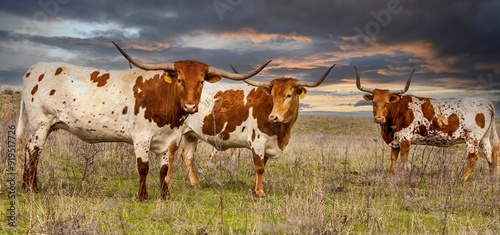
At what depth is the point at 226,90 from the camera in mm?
10359

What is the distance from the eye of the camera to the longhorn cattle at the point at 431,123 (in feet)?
42.8

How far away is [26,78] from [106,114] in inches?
71.9

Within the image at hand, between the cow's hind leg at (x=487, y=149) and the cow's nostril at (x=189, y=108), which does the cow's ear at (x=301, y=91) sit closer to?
the cow's nostril at (x=189, y=108)

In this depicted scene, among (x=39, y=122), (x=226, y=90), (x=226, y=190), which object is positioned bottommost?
(x=226, y=190)

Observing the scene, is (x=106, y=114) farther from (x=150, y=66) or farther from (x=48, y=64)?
(x=48, y=64)

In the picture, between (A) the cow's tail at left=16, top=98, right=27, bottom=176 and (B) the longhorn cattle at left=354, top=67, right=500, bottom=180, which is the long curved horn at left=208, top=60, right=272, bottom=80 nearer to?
(A) the cow's tail at left=16, top=98, right=27, bottom=176

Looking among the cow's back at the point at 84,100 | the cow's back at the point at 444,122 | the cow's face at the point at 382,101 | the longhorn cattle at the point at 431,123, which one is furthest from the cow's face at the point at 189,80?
the cow's back at the point at 444,122

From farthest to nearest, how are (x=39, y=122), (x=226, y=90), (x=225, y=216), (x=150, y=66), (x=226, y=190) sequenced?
1. (x=226, y=90)
2. (x=226, y=190)
3. (x=39, y=122)
4. (x=150, y=66)
5. (x=225, y=216)

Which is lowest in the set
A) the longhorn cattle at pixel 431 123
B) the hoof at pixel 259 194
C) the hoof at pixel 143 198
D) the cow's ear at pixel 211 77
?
the hoof at pixel 259 194

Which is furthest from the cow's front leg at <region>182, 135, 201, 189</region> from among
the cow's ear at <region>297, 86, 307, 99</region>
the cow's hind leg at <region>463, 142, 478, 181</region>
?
the cow's hind leg at <region>463, 142, 478, 181</region>

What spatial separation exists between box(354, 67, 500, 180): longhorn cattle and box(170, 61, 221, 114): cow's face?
6.60 m

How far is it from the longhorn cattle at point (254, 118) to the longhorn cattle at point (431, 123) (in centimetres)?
423

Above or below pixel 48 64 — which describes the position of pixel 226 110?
below

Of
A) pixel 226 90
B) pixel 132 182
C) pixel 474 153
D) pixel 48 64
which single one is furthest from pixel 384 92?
pixel 48 64
